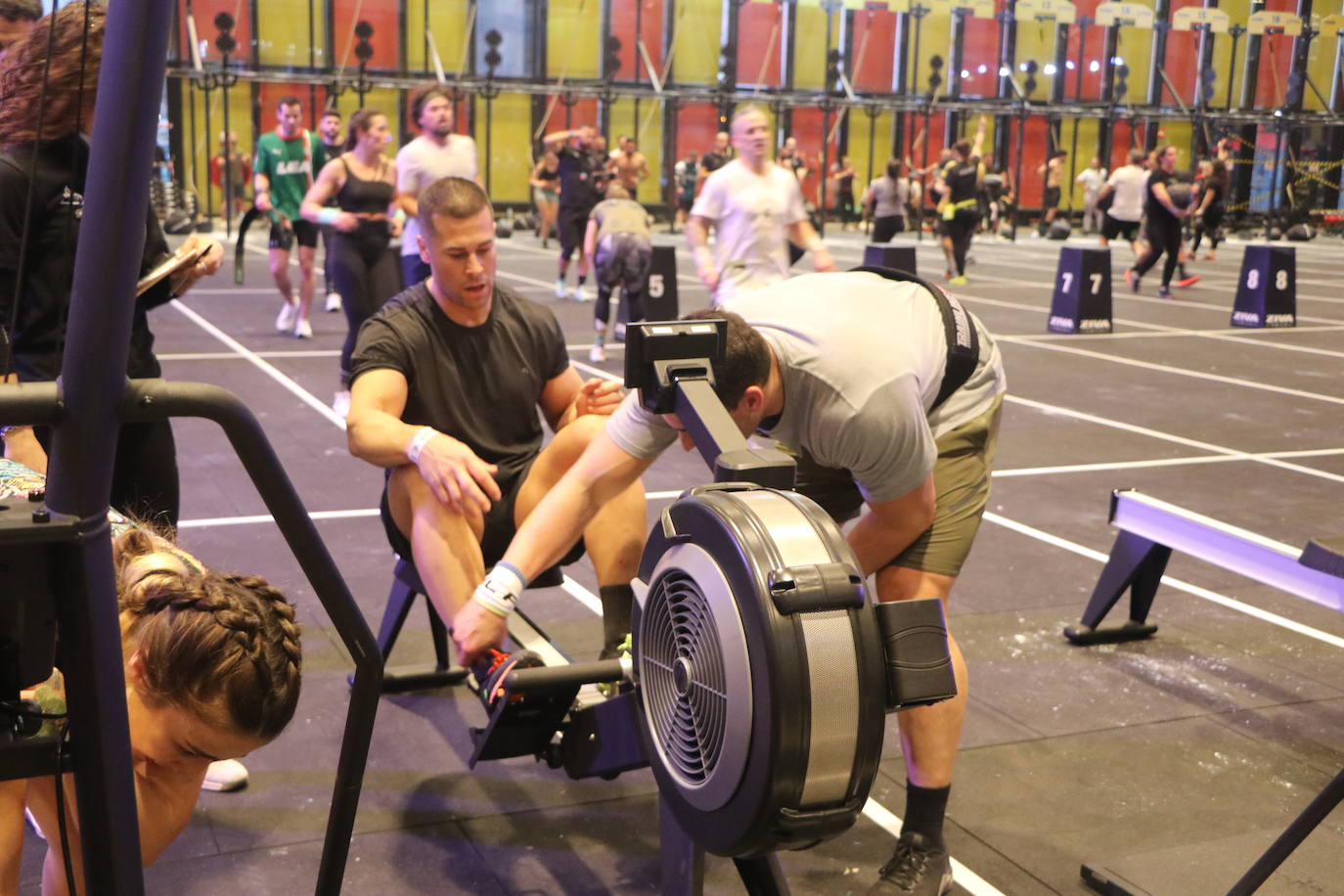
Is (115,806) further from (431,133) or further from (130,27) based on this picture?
(431,133)

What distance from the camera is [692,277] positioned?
1525 cm

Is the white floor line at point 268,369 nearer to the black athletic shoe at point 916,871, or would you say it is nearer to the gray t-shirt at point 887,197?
the black athletic shoe at point 916,871

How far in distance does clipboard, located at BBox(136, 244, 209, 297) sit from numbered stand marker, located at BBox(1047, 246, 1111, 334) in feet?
32.0

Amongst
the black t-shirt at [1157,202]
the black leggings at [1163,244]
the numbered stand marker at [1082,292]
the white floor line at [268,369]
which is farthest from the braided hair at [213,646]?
the black leggings at [1163,244]

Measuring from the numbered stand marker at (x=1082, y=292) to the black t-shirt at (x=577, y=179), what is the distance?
4.30m

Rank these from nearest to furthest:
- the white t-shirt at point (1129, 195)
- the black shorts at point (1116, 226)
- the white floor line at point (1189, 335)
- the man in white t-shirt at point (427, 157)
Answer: the man in white t-shirt at point (427, 157)
the white floor line at point (1189, 335)
the white t-shirt at point (1129, 195)
the black shorts at point (1116, 226)

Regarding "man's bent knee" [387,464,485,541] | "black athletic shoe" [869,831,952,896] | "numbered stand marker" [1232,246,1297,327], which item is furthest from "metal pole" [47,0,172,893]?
"numbered stand marker" [1232,246,1297,327]

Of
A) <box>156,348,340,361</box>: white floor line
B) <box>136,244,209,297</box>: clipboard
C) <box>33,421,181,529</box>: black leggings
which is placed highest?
<box>136,244,209,297</box>: clipboard

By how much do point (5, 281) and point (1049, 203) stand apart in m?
24.7

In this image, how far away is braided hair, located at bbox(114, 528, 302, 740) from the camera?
5.37 ft

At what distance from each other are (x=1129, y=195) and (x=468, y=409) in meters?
13.4

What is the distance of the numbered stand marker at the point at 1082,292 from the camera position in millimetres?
11164

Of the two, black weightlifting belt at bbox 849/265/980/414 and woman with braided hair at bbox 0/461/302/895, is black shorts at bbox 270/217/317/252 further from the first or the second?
woman with braided hair at bbox 0/461/302/895

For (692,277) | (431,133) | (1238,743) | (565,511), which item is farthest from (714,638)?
(692,277)
